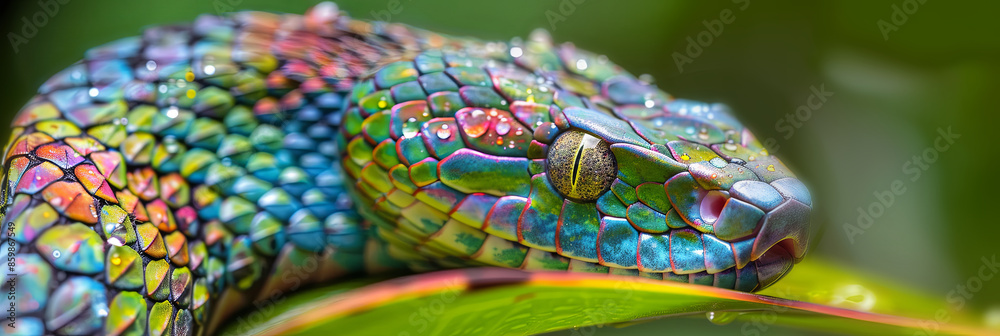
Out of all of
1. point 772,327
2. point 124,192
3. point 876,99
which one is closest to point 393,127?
point 124,192

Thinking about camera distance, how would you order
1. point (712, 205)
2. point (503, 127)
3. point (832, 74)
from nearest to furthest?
point (712, 205)
point (503, 127)
point (832, 74)

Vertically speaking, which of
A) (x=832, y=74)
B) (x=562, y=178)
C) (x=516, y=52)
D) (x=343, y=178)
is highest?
(x=832, y=74)

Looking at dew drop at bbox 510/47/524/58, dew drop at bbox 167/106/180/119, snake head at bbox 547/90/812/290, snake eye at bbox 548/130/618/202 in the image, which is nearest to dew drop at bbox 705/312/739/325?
snake head at bbox 547/90/812/290

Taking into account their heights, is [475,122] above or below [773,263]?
above

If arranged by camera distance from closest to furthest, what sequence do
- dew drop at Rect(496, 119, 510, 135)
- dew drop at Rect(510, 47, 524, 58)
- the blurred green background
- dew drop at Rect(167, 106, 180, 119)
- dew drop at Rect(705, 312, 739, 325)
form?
dew drop at Rect(705, 312, 739, 325) < dew drop at Rect(496, 119, 510, 135) < dew drop at Rect(167, 106, 180, 119) < dew drop at Rect(510, 47, 524, 58) < the blurred green background

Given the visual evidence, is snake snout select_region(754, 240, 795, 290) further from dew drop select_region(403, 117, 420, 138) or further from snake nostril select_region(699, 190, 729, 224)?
dew drop select_region(403, 117, 420, 138)

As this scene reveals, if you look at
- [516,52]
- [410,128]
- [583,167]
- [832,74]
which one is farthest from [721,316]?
[832,74]

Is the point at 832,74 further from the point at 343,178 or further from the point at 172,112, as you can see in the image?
the point at 172,112
